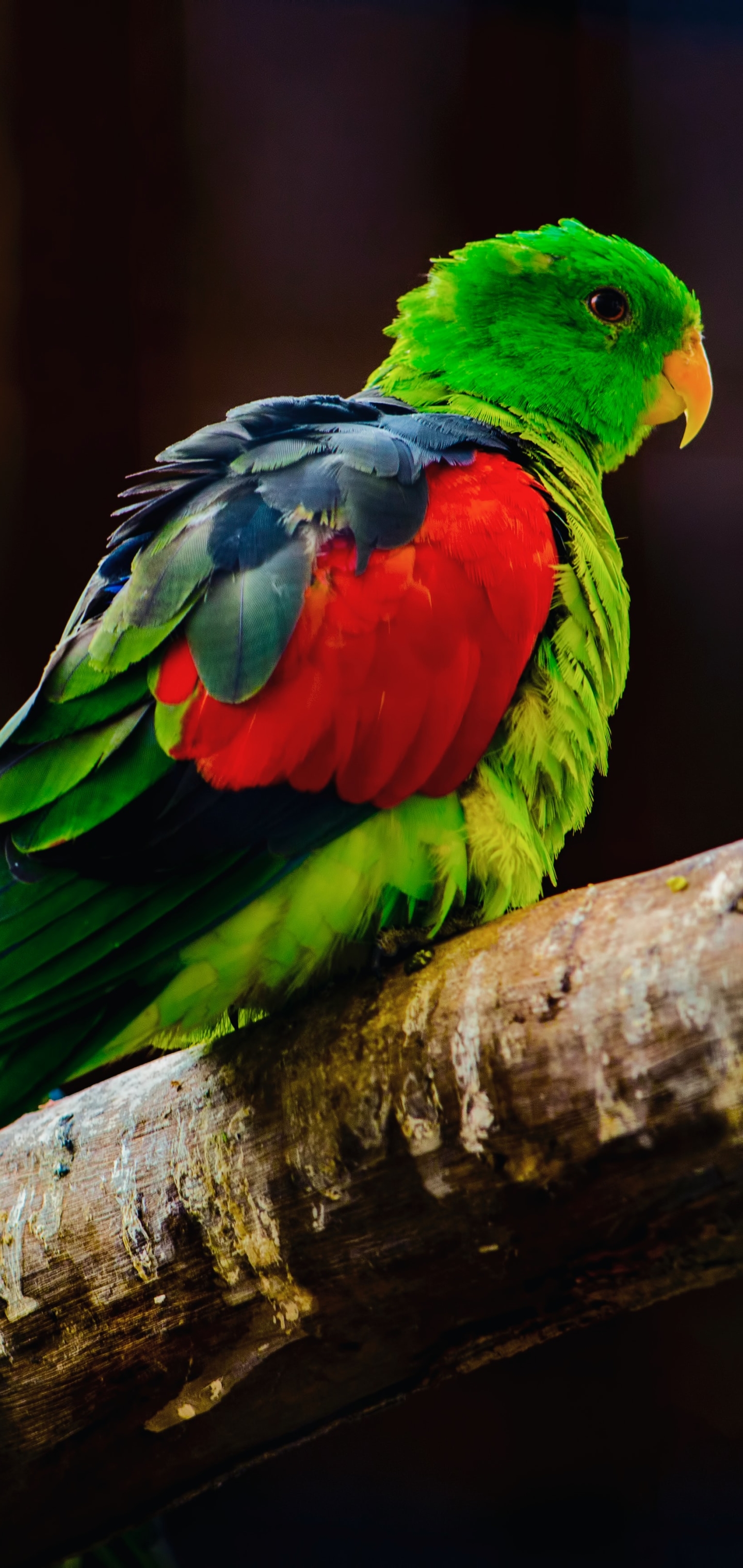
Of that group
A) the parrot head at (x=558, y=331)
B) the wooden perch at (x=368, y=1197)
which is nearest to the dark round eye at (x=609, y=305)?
the parrot head at (x=558, y=331)

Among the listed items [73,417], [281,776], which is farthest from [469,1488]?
[73,417]

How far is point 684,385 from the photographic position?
2.12 meters

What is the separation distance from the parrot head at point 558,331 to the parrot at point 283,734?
0.39 meters

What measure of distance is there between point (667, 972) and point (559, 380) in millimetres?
1231

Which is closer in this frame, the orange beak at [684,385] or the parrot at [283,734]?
the parrot at [283,734]

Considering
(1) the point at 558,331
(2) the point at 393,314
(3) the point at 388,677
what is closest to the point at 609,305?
(1) the point at 558,331

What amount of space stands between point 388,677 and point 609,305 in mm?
1006

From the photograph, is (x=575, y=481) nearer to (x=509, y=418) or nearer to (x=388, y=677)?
(x=509, y=418)

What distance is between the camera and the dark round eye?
2037mm

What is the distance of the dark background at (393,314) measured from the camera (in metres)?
3.02

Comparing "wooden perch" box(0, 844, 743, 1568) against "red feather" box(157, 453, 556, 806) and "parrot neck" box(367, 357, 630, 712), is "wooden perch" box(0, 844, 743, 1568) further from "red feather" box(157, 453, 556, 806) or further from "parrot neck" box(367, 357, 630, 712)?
"parrot neck" box(367, 357, 630, 712)

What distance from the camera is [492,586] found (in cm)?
147

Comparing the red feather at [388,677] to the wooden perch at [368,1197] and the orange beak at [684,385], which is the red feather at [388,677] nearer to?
the wooden perch at [368,1197]

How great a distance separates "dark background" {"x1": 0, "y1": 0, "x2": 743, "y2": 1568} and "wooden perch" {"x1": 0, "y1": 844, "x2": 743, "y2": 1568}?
199 cm
